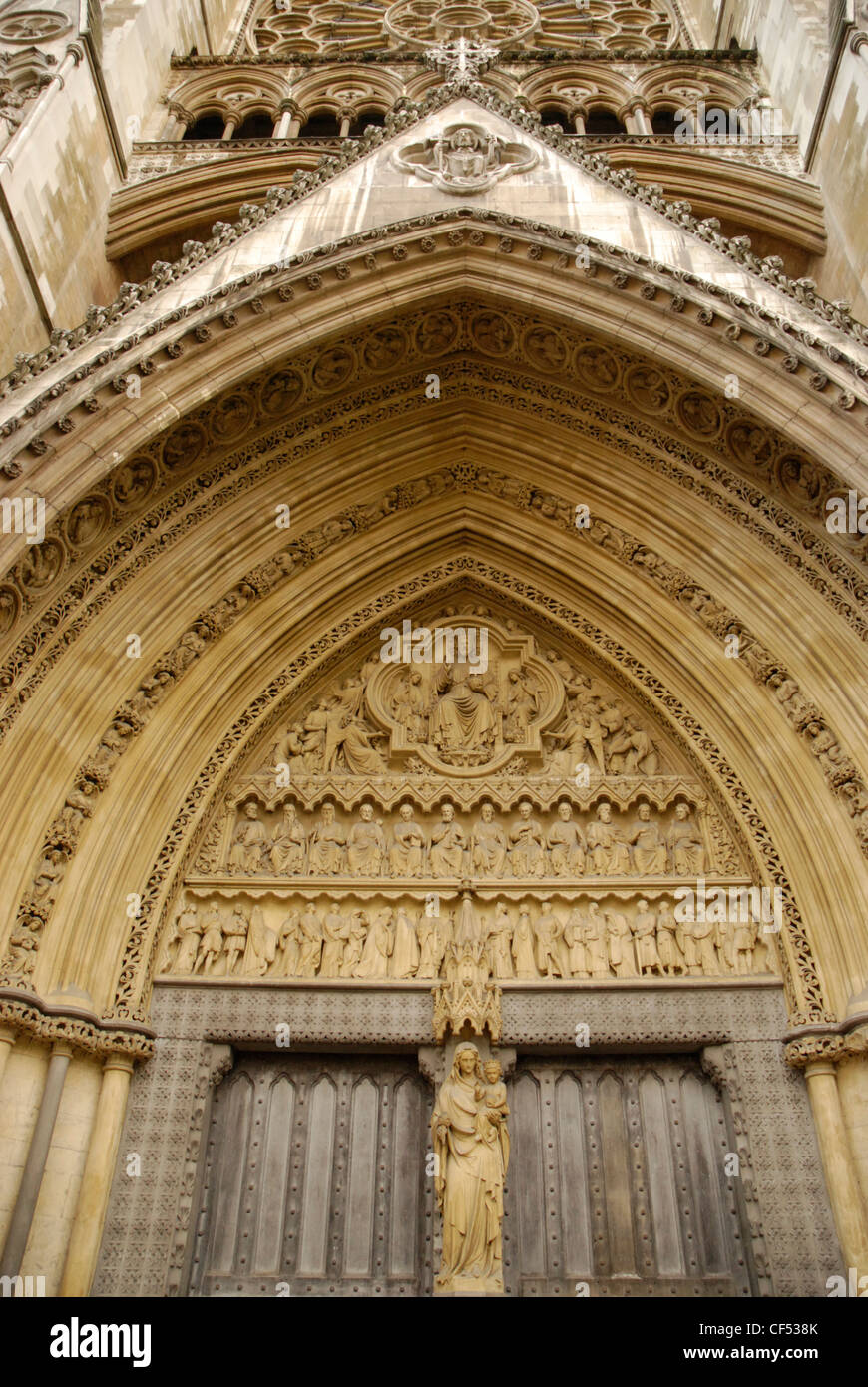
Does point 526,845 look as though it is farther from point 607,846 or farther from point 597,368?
point 597,368

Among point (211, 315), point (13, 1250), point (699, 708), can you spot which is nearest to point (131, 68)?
point (211, 315)

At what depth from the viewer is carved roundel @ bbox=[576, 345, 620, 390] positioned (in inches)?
291

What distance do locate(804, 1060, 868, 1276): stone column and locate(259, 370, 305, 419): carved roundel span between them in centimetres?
595

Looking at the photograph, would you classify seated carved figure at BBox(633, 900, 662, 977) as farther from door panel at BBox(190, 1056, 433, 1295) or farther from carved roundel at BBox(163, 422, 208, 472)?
carved roundel at BBox(163, 422, 208, 472)

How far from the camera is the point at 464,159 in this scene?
782cm

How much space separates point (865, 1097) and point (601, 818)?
2517 mm

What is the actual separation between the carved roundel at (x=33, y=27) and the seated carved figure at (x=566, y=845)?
8499 millimetres

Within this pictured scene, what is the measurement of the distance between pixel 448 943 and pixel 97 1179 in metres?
2.58

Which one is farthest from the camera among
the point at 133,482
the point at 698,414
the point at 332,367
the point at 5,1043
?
the point at 332,367

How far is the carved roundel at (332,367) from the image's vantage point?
7398 millimetres

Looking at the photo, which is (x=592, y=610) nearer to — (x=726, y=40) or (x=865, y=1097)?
(x=865, y=1097)

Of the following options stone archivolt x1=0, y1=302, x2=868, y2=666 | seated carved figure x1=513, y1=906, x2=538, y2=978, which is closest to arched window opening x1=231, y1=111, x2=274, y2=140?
stone archivolt x1=0, y1=302, x2=868, y2=666

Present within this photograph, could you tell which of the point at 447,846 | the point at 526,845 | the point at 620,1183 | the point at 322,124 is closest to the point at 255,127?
the point at 322,124

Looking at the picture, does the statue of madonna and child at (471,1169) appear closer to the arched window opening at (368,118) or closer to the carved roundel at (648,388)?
the carved roundel at (648,388)
